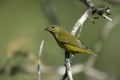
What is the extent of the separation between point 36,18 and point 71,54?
16.7 feet

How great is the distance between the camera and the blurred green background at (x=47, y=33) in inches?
408

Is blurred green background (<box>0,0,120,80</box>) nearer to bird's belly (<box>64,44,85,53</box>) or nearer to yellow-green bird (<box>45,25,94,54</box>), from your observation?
yellow-green bird (<box>45,25,94,54</box>)

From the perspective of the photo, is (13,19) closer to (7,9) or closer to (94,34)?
(7,9)

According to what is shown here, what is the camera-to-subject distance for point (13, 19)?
12.3 meters

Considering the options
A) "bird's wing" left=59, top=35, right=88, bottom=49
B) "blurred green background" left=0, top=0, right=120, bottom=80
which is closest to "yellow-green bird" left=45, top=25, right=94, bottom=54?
"bird's wing" left=59, top=35, right=88, bottom=49

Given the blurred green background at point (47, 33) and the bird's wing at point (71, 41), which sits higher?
the bird's wing at point (71, 41)

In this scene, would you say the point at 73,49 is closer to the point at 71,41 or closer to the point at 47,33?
the point at 71,41

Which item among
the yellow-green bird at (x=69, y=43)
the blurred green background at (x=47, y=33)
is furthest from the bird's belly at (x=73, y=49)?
→ the blurred green background at (x=47, y=33)

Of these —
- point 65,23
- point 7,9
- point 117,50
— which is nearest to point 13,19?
point 7,9

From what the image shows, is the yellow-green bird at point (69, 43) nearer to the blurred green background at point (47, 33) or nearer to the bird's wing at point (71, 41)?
the bird's wing at point (71, 41)

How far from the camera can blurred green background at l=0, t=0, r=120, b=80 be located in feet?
34.0

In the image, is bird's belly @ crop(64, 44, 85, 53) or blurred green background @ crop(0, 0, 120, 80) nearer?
bird's belly @ crop(64, 44, 85, 53)

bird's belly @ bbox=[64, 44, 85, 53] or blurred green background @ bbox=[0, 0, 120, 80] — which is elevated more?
bird's belly @ bbox=[64, 44, 85, 53]

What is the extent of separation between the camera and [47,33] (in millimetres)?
10938
